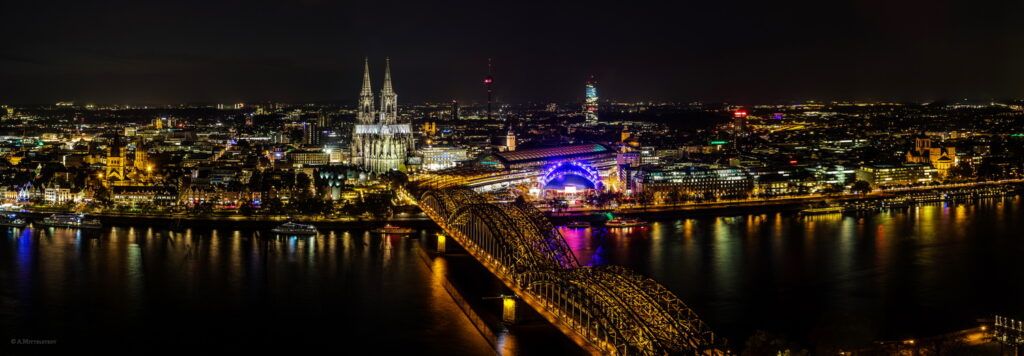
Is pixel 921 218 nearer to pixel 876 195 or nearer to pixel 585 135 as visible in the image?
pixel 876 195

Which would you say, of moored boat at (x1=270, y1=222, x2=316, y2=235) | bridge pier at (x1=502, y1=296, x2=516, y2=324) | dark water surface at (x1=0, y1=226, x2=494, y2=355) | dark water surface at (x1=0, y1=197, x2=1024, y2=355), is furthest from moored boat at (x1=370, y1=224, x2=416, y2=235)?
bridge pier at (x1=502, y1=296, x2=516, y2=324)

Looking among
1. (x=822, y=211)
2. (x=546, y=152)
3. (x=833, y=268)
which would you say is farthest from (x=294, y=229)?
(x=546, y=152)

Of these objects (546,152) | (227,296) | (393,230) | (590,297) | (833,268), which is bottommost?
(227,296)

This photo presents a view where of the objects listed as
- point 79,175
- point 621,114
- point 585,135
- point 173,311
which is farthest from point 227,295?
point 621,114

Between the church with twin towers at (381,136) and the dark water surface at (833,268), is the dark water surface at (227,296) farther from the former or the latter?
the church with twin towers at (381,136)

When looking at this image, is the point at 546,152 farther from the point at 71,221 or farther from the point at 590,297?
the point at 590,297

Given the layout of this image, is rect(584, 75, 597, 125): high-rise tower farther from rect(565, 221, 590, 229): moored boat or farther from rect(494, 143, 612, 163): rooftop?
rect(565, 221, 590, 229): moored boat
